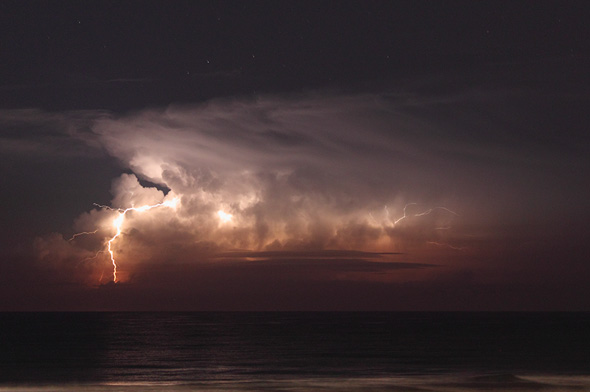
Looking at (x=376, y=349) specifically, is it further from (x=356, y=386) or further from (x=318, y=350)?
(x=356, y=386)

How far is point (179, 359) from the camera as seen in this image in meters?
67.5

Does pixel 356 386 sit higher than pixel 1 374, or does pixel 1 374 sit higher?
pixel 1 374

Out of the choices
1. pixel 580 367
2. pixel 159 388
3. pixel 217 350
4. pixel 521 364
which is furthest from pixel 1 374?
pixel 580 367

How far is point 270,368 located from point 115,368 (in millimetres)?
12931

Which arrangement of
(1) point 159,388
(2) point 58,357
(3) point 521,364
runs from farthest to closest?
(2) point 58,357
(3) point 521,364
(1) point 159,388

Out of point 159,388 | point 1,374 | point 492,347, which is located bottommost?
point 159,388

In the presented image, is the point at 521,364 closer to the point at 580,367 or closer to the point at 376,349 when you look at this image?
the point at 580,367

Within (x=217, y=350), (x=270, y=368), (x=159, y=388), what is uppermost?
(x=217, y=350)

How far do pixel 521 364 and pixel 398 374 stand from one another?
686 inches

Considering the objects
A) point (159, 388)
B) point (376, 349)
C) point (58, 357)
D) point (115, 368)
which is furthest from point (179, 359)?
point (159, 388)

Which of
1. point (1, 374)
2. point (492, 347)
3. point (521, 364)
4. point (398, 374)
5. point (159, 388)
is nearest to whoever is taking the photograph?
point (159, 388)

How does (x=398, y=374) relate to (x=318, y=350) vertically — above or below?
below

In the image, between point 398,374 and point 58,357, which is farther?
point 58,357

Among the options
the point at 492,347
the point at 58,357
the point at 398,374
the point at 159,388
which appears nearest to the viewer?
the point at 159,388
